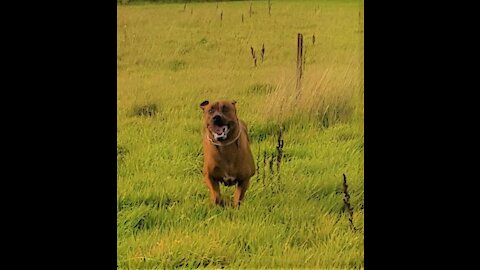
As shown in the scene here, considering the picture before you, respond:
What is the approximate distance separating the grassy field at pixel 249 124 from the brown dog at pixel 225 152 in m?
0.03

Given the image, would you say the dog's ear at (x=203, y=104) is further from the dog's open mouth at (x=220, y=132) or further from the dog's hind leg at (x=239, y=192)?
the dog's hind leg at (x=239, y=192)

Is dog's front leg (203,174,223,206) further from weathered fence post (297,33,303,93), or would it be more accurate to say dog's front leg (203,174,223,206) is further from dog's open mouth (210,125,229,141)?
weathered fence post (297,33,303,93)

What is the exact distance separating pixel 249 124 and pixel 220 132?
142mm

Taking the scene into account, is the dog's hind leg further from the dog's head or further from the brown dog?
the dog's head

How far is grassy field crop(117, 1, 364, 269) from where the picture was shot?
3.28 m

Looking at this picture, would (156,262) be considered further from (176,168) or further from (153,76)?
(153,76)

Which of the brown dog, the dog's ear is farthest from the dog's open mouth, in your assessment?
the dog's ear

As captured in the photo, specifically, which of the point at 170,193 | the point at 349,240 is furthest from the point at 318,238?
the point at 170,193

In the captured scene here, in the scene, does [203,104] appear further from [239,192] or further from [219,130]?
[239,192]

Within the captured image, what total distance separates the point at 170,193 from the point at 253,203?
315mm

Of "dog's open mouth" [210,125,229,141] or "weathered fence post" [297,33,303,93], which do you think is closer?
"dog's open mouth" [210,125,229,141]

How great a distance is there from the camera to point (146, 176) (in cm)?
337

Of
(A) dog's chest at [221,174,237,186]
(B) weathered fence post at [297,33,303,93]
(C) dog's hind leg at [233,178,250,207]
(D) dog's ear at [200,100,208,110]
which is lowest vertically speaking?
(C) dog's hind leg at [233,178,250,207]

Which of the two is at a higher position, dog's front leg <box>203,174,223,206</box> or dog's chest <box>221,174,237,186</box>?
dog's chest <box>221,174,237,186</box>
